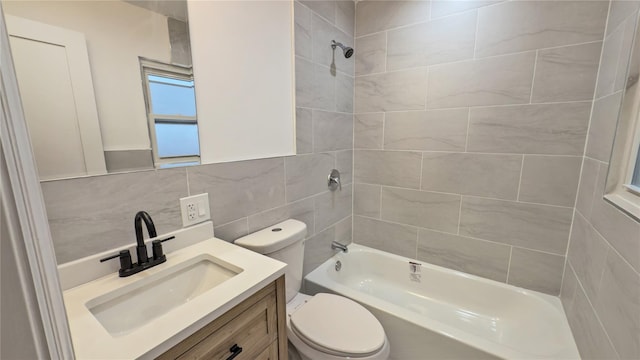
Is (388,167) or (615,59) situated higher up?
(615,59)

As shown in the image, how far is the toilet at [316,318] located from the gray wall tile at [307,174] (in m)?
0.21

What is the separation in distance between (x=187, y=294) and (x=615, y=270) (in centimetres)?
157

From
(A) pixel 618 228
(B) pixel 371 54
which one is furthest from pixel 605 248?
(B) pixel 371 54

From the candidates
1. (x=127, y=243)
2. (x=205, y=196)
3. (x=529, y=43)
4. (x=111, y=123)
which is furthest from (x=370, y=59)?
(x=127, y=243)

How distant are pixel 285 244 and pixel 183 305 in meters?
0.64

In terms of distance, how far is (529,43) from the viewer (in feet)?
4.77

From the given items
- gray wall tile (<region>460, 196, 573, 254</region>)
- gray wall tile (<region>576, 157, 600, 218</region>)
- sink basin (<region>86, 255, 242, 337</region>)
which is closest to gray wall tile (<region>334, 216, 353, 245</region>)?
gray wall tile (<region>460, 196, 573, 254</region>)

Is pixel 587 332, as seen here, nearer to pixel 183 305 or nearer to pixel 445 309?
pixel 445 309

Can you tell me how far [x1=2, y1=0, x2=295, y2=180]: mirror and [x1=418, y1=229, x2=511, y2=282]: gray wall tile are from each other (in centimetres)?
137

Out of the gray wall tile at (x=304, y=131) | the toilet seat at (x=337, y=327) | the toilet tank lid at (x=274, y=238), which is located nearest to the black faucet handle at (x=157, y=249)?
the toilet tank lid at (x=274, y=238)

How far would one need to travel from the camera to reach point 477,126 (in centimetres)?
165

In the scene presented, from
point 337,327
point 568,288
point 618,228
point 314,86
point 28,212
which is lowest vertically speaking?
point 337,327

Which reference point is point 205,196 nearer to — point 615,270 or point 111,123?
point 111,123

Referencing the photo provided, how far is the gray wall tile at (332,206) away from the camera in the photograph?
186 centimetres
